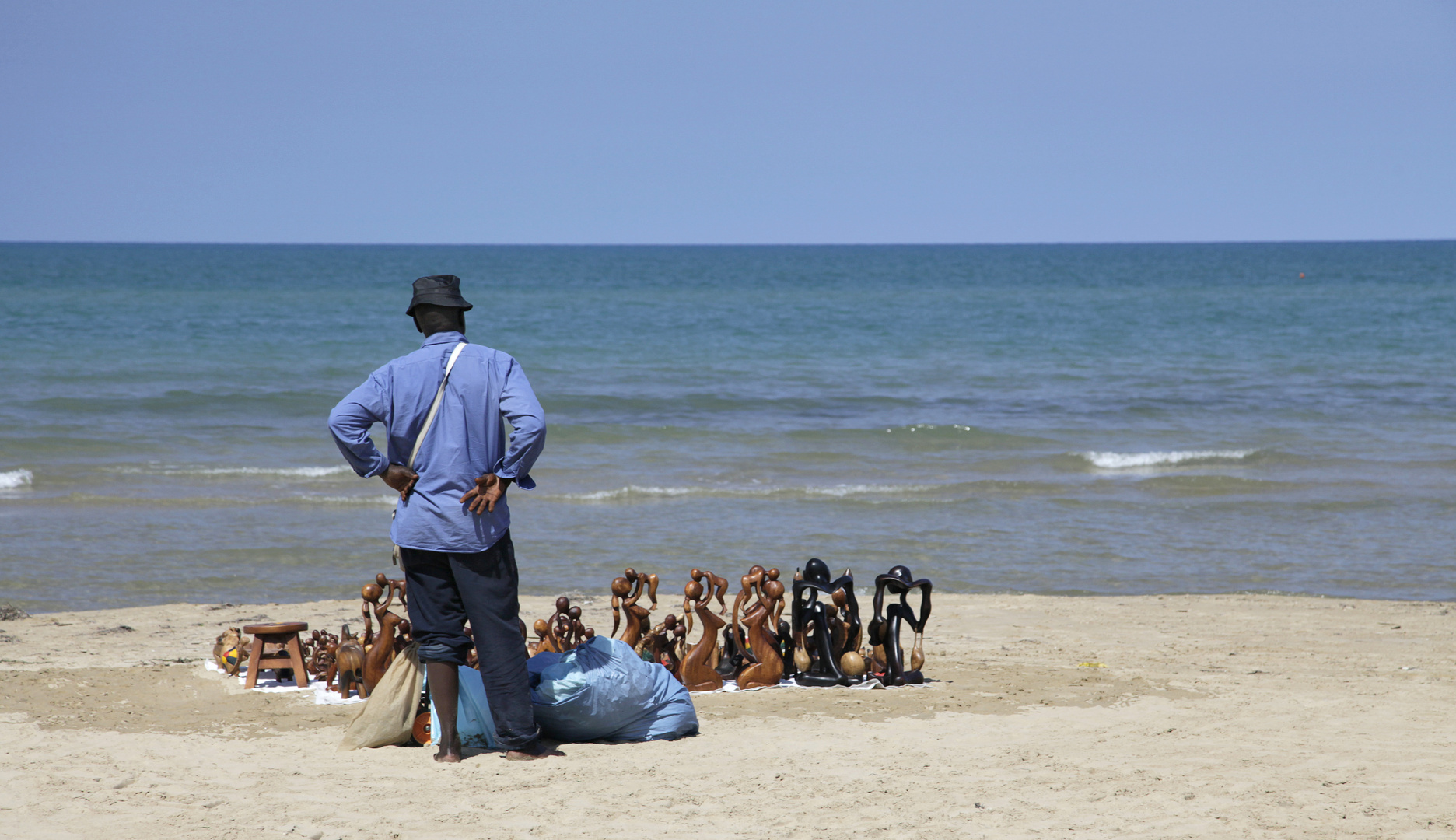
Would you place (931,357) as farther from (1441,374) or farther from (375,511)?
(375,511)

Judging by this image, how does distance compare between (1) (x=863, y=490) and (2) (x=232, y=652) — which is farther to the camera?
(1) (x=863, y=490)

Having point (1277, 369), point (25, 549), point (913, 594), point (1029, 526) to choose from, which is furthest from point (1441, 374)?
point (25, 549)

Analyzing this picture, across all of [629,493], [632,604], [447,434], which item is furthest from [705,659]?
[629,493]

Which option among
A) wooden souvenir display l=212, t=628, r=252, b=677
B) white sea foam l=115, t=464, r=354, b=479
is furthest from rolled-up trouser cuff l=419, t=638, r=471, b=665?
white sea foam l=115, t=464, r=354, b=479

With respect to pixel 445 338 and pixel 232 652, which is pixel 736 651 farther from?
pixel 232 652

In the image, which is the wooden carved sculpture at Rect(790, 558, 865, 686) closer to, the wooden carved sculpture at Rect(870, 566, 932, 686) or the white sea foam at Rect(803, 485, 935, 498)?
the wooden carved sculpture at Rect(870, 566, 932, 686)

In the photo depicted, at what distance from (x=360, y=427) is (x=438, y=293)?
541mm

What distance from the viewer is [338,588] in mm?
8562

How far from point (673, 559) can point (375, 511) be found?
10.8 ft

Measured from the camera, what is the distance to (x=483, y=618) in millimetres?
4258

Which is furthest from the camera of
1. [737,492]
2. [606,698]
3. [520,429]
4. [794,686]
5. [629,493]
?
[737,492]

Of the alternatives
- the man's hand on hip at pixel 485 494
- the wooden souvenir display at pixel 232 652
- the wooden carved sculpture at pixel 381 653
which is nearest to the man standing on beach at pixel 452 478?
the man's hand on hip at pixel 485 494

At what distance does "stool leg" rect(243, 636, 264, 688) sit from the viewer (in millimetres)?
5484

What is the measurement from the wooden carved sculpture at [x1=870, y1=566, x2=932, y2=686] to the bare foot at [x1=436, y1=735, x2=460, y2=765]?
1993mm
